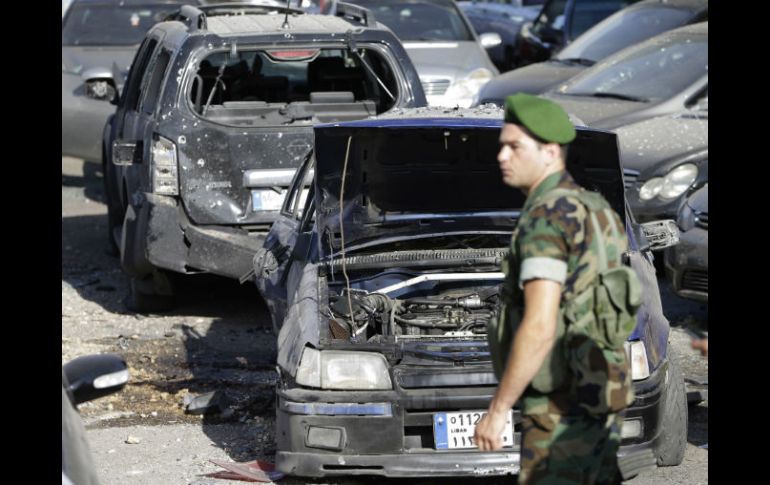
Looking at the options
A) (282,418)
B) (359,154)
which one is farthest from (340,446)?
(359,154)

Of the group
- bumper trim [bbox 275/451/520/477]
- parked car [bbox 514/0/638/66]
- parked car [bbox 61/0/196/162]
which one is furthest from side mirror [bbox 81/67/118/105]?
parked car [bbox 514/0/638/66]

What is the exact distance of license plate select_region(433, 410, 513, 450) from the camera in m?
5.71

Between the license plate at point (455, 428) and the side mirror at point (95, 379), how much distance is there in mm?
2056

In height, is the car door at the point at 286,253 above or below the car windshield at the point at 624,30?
below

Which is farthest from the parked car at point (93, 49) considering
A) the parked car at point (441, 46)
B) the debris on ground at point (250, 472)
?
the debris on ground at point (250, 472)

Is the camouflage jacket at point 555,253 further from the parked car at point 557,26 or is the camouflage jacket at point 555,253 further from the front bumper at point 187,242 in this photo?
the parked car at point 557,26

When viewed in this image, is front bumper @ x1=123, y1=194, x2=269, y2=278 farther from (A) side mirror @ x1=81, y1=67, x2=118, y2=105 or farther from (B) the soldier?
(B) the soldier

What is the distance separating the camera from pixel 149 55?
10.3m

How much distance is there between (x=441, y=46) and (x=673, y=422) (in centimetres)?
958

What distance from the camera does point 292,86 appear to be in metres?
10.3

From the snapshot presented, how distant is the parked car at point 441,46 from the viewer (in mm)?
14586

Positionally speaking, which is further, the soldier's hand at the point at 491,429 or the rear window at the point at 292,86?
the rear window at the point at 292,86
